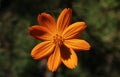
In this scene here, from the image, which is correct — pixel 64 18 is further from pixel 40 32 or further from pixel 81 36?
pixel 81 36

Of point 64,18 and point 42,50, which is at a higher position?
point 64,18

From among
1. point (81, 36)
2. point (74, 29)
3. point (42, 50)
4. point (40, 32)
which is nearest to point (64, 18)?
point (74, 29)

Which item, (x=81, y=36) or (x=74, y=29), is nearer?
(x=74, y=29)

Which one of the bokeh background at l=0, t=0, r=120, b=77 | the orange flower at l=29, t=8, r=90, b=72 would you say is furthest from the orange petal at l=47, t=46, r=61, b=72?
the bokeh background at l=0, t=0, r=120, b=77

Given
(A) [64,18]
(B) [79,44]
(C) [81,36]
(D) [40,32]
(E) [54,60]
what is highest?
(A) [64,18]

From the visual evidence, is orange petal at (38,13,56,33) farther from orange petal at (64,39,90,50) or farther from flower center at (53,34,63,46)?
orange petal at (64,39,90,50)

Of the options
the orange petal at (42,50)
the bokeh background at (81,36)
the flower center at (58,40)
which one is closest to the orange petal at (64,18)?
the flower center at (58,40)
